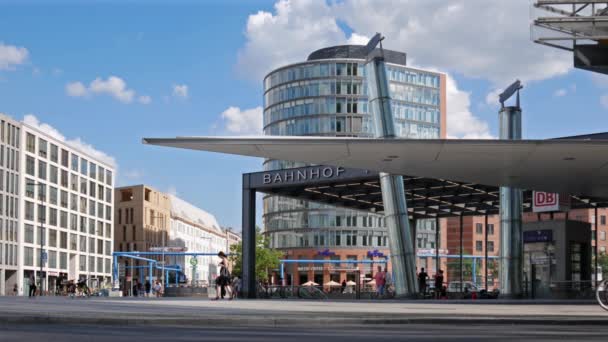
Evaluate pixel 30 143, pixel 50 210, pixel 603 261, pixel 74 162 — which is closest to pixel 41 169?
pixel 30 143

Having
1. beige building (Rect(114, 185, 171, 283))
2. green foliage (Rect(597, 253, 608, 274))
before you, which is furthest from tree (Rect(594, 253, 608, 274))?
beige building (Rect(114, 185, 171, 283))

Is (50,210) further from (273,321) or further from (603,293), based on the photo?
(603,293)

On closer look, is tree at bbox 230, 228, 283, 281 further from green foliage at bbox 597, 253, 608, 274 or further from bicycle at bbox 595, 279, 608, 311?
bicycle at bbox 595, 279, 608, 311

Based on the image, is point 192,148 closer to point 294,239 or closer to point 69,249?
point 69,249

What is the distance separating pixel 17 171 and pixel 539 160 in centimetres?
8525

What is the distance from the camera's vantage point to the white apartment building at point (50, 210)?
323 ft

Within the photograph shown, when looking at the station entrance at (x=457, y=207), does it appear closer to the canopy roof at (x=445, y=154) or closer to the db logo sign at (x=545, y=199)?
the db logo sign at (x=545, y=199)

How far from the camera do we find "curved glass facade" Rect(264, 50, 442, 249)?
12369cm

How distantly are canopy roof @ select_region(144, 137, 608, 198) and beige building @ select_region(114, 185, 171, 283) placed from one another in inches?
4584

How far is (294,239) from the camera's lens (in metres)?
126

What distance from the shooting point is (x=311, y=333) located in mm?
14273

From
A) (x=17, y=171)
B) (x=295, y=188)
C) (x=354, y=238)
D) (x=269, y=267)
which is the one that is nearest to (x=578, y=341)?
(x=295, y=188)

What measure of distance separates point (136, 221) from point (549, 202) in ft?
367

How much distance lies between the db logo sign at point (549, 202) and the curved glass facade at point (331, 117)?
83.7m
